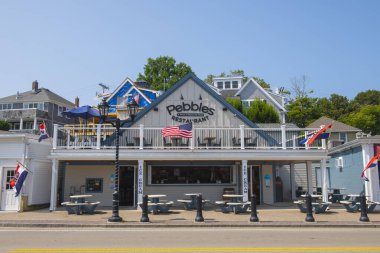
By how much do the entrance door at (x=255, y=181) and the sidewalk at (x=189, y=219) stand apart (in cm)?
310

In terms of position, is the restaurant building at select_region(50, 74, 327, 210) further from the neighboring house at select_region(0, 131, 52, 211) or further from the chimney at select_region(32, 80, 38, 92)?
the chimney at select_region(32, 80, 38, 92)

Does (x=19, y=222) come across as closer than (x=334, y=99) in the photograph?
Yes

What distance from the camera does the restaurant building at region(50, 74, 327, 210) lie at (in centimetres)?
1777

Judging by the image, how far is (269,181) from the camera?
805 inches

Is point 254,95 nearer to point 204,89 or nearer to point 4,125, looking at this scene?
point 204,89

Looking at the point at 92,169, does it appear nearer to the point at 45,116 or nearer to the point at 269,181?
the point at 269,181

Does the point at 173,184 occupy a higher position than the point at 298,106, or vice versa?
the point at 298,106

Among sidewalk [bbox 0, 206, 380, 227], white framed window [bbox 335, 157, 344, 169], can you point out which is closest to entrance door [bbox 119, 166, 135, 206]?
sidewalk [bbox 0, 206, 380, 227]

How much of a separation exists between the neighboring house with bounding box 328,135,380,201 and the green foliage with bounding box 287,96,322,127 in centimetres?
2466
